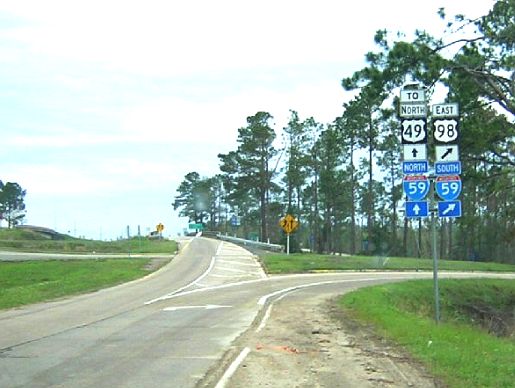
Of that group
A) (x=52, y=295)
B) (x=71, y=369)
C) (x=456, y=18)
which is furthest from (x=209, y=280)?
(x=71, y=369)

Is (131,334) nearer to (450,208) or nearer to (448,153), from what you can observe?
(450,208)

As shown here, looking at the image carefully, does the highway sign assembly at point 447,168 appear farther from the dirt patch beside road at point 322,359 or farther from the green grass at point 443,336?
the dirt patch beside road at point 322,359

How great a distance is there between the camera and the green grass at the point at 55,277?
2681 cm

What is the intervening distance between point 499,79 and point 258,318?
17.5 m

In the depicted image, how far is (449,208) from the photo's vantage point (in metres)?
14.8

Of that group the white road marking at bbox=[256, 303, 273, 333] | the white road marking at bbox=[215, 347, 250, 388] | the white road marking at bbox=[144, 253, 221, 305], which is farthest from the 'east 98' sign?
the white road marking at bbox=[144, 253, 221, 305]

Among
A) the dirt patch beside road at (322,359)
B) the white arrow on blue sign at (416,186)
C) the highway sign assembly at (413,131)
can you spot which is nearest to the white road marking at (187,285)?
the dirt patch beside road at (322,359)

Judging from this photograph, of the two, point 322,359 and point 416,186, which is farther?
point 416,186

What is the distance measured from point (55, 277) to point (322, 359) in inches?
1203

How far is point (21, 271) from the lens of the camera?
143 ft

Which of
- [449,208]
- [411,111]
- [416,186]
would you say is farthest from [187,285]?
[411,111]

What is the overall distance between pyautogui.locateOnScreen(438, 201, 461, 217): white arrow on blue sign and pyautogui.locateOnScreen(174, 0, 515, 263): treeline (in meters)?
13.6

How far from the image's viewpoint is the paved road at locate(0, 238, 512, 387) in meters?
9.82

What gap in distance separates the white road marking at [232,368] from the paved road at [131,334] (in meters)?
0.32
